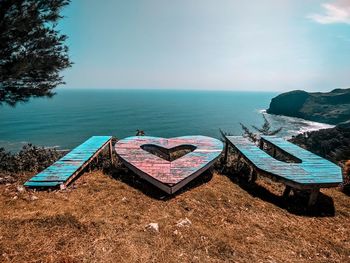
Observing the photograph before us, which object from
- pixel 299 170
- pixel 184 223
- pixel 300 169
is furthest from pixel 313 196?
pixel 184 223

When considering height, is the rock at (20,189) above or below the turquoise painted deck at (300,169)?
below

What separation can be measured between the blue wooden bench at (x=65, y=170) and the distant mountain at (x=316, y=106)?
13181 cm

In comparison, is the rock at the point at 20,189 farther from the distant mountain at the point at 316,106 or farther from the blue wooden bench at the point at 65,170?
the distant mountain at the point at 316,106

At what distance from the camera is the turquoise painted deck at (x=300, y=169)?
26.8ft

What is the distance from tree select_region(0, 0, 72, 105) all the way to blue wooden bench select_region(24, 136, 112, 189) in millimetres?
3668

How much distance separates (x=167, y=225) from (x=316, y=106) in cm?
16057

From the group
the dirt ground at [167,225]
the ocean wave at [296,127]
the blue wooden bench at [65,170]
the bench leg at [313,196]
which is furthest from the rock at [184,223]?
the ocean wave at [296,127]

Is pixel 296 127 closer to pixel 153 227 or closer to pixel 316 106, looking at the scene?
pixel 316 106

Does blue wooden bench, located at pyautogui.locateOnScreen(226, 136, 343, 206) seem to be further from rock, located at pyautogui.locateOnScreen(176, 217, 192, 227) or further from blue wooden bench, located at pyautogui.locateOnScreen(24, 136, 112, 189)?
blue wooden bench, located at pyautogui.locateOnScreen(24, 136, 112, 189)

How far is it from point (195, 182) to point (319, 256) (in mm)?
5103

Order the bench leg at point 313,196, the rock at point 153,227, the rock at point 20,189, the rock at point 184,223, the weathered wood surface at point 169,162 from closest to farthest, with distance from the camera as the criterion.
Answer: the rock at point 153,227, the rock at point 184,223, the rock at point 20,189, the bench leg at point 313,196, the weathered wood surface at point 169,162

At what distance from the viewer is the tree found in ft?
31.4

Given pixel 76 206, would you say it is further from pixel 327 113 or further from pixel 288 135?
pixel 327 113

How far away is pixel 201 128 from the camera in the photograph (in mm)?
95500
